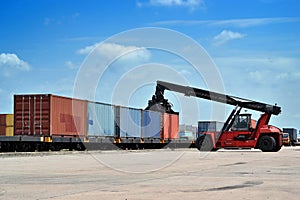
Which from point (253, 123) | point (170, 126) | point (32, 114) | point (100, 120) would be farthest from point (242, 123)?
point (170, 126)

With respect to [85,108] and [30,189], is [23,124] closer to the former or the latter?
[85,108]

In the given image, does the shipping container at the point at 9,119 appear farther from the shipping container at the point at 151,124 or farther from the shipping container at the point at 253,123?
A: the shipping container at the point at 253,123

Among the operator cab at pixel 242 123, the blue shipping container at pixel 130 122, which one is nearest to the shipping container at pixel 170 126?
the blue shipping container at pixel 130 122

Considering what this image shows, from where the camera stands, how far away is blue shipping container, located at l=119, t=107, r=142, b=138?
4627 cm

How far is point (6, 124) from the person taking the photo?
41.8 m

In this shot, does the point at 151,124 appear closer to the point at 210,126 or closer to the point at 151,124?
the point at 151,124

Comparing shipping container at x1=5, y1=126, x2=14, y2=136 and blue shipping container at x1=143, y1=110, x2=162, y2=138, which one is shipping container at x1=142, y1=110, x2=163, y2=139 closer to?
blue shipping container at x1=143, y1=110, x2=162, y2=138

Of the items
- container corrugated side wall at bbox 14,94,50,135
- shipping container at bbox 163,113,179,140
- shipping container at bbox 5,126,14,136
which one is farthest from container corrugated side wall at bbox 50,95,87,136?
shipping container at bbox 163,113,179,140

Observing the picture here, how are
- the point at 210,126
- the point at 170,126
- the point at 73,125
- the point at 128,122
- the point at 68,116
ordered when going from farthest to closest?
the point at 210,126, the point at 170,126, the point at 128,122, the point at 73,125, the point at 68,116

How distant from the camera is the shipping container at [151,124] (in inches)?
1920

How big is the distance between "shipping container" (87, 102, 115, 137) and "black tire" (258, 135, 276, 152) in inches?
457

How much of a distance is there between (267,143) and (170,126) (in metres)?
16.6

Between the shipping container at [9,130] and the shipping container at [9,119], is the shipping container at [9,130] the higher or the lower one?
the lower one

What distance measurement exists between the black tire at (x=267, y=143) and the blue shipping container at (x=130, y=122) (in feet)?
38.3
